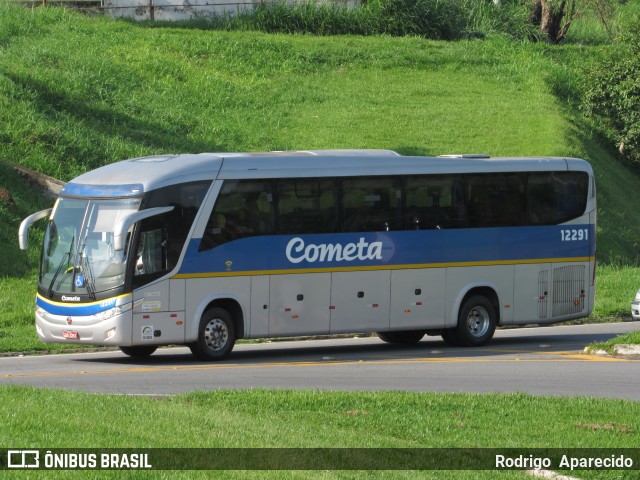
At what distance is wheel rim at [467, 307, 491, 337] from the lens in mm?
22828

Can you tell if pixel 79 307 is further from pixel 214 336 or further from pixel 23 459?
pixel 23 459

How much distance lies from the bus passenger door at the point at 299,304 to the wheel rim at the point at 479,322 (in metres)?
3.20

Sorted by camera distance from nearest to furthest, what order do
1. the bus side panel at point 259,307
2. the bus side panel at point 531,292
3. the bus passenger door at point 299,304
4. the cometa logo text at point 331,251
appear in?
the bus side panel at point 259,307 < the bus passenger door at point 299,304 < the cometa logo text at point 331,251 < the bus side panel at point 531,292

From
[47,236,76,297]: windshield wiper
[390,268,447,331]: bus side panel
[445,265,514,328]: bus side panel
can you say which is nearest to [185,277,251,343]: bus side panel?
[47,236,76,297]: windshield wiper

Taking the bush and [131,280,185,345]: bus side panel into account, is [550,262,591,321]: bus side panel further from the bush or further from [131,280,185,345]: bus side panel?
the bush

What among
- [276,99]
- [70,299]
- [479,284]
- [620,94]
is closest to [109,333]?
[70,299]

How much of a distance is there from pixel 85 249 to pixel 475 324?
25.3 ft

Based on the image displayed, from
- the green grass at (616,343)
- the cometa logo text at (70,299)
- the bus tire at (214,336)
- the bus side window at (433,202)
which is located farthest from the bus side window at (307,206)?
the green grass at (616,343)

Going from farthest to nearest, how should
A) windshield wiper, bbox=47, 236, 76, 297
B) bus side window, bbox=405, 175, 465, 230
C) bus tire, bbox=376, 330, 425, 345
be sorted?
bus tire, bbox=376, 330, 425, 345
bus side window, bbox=405, 175, 465, 230
windshield wiper, bbox=47, 236, 76, 297

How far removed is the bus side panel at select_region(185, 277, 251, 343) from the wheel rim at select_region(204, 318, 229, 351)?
0.29 m

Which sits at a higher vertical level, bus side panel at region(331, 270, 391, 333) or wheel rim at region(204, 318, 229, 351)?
bus side panel at region(331, 270, 391, 333)

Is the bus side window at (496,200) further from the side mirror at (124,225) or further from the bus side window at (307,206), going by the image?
the side mirror at (124,225)

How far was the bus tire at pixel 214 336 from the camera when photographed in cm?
1989

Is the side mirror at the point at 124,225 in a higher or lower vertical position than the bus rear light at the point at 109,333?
higher
